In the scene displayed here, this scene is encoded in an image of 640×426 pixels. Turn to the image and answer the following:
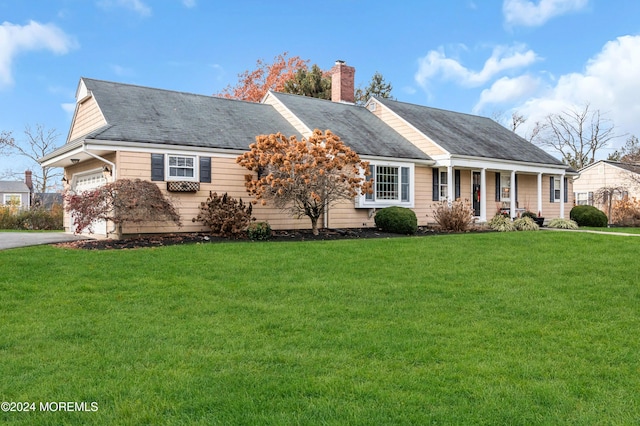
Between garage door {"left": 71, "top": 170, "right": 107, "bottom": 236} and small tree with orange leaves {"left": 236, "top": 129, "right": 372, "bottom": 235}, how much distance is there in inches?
169

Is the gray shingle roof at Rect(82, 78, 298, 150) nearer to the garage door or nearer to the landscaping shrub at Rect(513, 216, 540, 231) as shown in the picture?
the garage door

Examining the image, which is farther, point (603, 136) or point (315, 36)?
point (603, 136)

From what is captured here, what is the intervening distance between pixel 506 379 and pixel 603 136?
1771 inches

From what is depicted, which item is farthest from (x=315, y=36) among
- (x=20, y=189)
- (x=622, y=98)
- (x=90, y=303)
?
(x=20, y=189)

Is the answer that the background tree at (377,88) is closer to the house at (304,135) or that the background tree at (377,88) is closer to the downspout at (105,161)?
the house at (304,135)

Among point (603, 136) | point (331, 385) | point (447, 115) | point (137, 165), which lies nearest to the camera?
point (331, 385)

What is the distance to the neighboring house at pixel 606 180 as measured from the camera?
31.3 metres

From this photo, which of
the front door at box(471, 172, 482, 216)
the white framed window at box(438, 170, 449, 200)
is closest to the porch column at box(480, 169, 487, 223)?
the front door at box(471, 172, 482, 216)

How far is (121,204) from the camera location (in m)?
12.3

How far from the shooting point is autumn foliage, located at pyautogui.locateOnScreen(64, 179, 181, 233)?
12180 millimetres

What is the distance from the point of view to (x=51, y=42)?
64.0 ft

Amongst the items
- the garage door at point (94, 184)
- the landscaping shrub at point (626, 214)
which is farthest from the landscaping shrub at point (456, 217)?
the landscaping shrub at point (626, 214)

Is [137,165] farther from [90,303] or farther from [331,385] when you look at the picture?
[331,385]

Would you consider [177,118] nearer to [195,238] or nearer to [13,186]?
[195,238]
